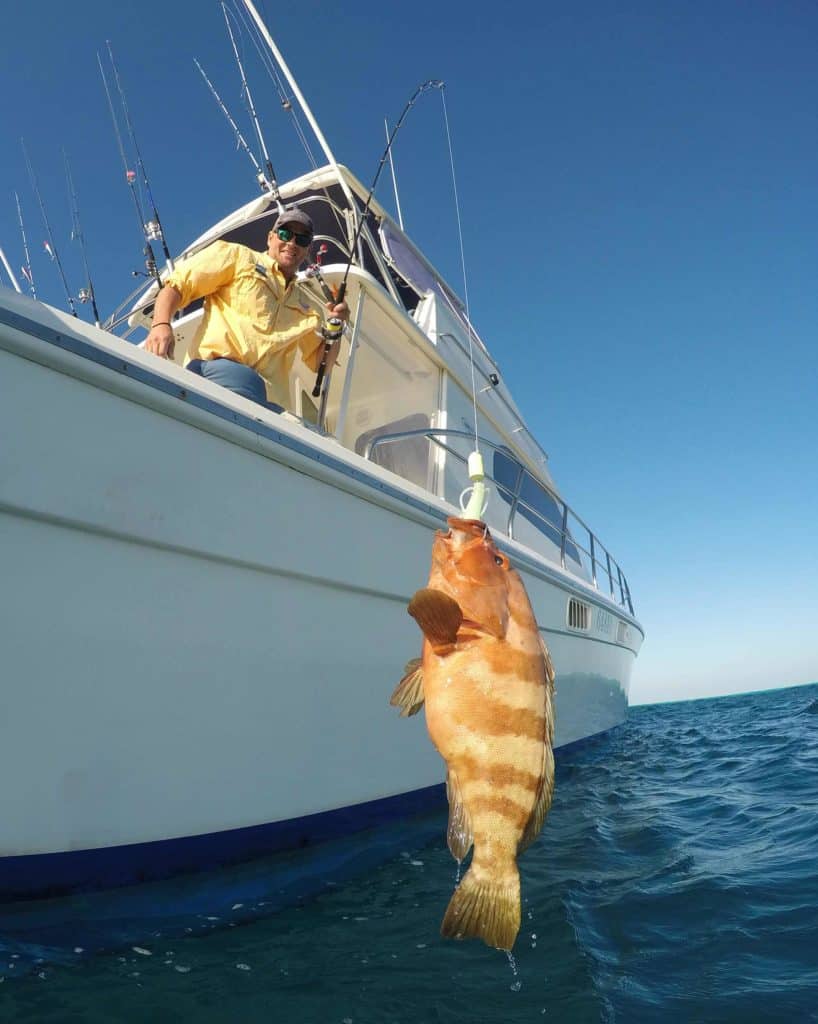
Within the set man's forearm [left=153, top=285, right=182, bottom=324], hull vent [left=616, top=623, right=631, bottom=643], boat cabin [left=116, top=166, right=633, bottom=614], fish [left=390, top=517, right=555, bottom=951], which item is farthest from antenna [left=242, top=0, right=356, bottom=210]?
hull vent [left=616, top=623, right=631, bottom=643]

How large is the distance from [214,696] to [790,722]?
1103 centimetres

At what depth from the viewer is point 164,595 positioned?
212 centimetres

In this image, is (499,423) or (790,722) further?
(790,722)

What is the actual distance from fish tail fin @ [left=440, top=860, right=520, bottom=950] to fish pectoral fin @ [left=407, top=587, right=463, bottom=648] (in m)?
0.56

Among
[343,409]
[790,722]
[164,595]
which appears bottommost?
[790,722]

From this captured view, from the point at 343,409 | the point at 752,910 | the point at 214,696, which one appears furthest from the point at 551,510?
the point at 214,696

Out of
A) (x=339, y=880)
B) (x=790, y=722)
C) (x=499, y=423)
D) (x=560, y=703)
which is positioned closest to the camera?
(x=339, y=880)

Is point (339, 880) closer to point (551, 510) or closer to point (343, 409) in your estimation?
point (343, 409)

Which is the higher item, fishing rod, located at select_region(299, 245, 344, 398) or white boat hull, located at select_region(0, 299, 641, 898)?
fishing rod, located at select_region(299, 245, 344, 398)

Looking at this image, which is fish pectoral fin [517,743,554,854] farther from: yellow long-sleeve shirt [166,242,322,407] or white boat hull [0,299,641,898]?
yellow long-sleeve shirt [166,242,322,407]

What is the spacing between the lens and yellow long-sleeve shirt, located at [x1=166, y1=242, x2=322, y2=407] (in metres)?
2.98

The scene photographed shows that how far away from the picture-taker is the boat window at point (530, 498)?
5.71 metres

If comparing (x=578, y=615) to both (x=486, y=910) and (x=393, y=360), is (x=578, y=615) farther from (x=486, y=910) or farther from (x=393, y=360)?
(x=486, y=910)

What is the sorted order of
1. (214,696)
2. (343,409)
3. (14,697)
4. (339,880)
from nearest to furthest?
(14,697) → (214,696) → (339,880) → (343,409)
